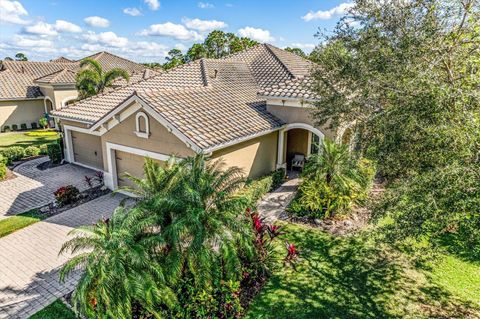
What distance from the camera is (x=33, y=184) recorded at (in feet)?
64.8

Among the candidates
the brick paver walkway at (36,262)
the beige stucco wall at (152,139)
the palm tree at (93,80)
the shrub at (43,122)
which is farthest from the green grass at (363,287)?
the shrub at (43,122)

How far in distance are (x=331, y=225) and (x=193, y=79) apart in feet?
45.9

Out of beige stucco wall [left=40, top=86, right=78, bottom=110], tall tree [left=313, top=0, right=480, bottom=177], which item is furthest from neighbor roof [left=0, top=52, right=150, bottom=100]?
tall tree [left=313, top=0, right=480, bottom=177]

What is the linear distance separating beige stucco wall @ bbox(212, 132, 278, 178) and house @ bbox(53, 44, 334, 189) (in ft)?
0.17

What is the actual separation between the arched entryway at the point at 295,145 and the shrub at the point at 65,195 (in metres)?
12.1

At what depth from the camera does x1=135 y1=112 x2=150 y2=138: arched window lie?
51.2 feet

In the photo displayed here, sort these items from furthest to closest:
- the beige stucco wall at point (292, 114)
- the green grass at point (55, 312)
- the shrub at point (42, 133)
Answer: the shrub at point (42, 133) < the beige stucco wall at point (292, 114) < the green grass at point (55, 312)

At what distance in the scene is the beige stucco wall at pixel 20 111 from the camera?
35.3 meters

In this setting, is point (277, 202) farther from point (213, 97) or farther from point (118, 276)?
point (118, 276)

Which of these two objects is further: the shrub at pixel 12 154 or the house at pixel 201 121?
the shrub at pixel 12 154

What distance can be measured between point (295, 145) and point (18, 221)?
656 inches

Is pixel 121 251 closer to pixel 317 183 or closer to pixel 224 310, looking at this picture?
pixel 224 310

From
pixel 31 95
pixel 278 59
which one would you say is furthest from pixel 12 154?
pixel 278 59

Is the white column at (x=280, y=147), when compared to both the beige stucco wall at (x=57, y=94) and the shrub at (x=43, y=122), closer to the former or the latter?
the beige stucco wall at (x=57, y=94)
